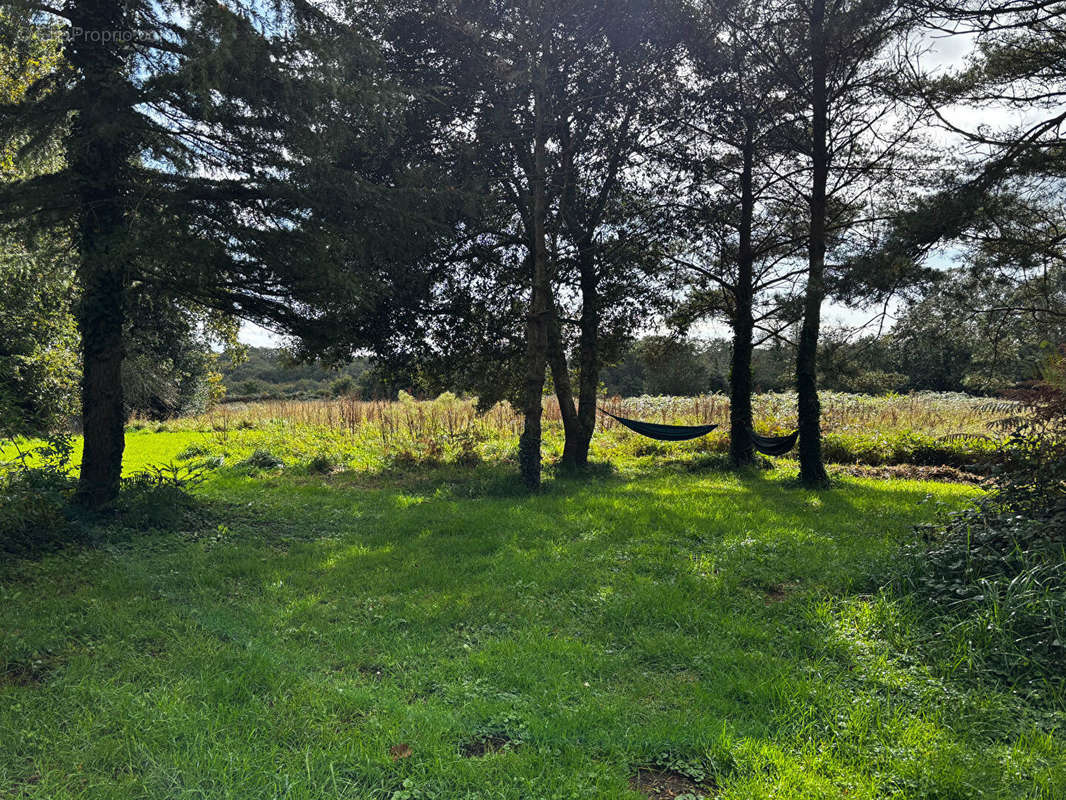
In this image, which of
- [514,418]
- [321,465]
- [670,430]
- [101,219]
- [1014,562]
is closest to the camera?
[1014,562]

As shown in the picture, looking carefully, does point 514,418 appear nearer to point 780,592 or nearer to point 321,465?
point 321,465

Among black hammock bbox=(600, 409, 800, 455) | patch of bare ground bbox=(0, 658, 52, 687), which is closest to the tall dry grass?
black hammock bbox=(600, 409, 800, 455)

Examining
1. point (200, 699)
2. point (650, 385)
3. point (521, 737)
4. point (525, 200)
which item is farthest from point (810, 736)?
point (650, 385)

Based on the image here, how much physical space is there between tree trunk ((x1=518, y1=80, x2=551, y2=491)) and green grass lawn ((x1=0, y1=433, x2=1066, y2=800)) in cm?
275

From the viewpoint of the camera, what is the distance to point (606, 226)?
1008 cm

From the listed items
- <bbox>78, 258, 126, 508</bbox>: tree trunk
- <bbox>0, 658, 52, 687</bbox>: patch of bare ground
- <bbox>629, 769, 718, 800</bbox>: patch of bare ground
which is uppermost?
<bbox>78, 258, 126, 508</bbox>: tree trunk

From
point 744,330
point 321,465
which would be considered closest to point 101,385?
point 321,465

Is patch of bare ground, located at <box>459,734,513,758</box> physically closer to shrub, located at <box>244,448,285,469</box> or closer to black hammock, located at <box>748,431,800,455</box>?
black hammock, located at <box>748,431,800,455</box>

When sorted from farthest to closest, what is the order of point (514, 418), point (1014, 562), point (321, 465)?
point (514, 418), point (321, 465), point (1014, 562)

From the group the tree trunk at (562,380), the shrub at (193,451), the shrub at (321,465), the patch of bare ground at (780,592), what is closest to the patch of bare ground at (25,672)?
the patch of bare ground at (780,592)

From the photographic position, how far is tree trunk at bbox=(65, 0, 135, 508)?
5.04 meters

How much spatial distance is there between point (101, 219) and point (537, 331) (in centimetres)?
526

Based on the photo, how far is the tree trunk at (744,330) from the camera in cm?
986

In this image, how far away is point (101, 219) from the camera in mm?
5684
